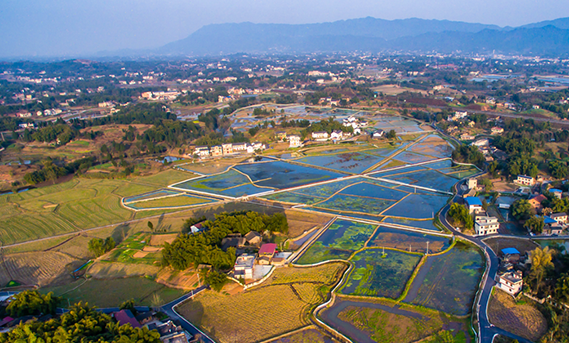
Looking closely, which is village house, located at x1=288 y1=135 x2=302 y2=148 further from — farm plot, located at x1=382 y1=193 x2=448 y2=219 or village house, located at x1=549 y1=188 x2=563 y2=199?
village house, located at x1=549 y1=188 x2=563 y2=199

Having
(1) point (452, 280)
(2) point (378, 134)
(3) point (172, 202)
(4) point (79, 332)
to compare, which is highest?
(4) point (79, 332)

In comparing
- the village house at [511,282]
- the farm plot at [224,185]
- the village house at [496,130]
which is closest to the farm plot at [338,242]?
the village house at [511,282]

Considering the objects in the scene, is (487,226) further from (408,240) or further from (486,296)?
(486,296)

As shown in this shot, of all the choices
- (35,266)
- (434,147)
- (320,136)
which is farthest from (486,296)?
(320,136)

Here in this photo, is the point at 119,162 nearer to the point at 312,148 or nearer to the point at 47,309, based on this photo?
the point at 312,148

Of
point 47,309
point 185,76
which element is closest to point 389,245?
point 47,309

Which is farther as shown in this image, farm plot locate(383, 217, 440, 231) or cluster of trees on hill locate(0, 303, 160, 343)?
farm plot locate(383, 217, 440, 231)

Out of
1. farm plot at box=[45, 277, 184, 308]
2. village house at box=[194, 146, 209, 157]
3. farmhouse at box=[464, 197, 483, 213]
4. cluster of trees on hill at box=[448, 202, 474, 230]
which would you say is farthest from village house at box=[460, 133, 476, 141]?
farm plot at box=[45, 277, 184, 308]
